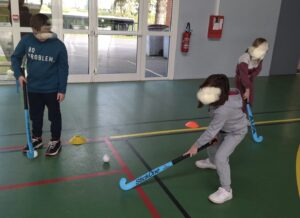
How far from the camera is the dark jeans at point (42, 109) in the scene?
10.0 feet

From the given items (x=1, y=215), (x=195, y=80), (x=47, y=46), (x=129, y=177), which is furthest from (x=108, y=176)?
(x=195, y=80)

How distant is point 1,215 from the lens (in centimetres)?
225

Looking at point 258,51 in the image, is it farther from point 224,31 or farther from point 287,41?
point 287,41

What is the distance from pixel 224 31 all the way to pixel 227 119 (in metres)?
5.42

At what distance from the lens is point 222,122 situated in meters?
2.39

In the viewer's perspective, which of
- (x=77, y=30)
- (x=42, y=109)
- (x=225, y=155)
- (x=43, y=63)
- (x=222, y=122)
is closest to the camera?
(x=222, y=122)

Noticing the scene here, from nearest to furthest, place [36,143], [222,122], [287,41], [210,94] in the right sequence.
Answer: [210,94] → [222,122] → [36,143] → [287,41]

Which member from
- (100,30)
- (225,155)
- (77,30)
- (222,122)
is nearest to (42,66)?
(222,122)

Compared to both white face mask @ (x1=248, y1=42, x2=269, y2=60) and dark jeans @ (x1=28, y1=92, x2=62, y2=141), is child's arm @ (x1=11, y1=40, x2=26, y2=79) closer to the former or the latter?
dark jeans @ (x1=28, y1=92, x2=62, y2=141)

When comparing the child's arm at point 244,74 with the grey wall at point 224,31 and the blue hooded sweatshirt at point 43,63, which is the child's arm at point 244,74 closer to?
the blue hooded sweatshirt at point 43,63

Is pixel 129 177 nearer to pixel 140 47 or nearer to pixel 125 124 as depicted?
pixel 125 124

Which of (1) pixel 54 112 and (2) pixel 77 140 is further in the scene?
(2) pixel 77 140

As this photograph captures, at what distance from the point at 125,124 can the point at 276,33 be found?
5.65 meters

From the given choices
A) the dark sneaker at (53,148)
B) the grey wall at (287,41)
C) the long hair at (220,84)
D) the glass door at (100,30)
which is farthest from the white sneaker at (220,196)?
the grey wall at (287,41)
